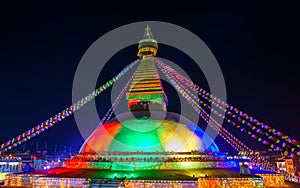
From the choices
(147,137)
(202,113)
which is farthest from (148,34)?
(147,137)

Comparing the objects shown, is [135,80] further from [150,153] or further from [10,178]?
[10,178]

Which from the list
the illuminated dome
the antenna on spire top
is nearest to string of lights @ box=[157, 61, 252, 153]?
the illuminated dome

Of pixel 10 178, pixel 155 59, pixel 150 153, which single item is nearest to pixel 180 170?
pixel 150 153

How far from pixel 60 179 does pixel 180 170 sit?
5.79 metres

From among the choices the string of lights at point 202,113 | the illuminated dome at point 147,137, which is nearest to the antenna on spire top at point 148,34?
the string of lights at point 202,113

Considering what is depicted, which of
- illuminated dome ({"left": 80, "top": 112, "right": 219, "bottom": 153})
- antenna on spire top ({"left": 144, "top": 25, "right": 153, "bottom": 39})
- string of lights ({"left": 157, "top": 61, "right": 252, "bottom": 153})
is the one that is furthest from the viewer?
antenna on spire top ({"left": 144, "top": 25, "right": 153, "bottom": 39})

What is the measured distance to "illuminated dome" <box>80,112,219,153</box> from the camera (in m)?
12.6

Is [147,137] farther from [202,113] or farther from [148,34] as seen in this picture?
[148,34]

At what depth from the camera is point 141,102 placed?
53.8 feet

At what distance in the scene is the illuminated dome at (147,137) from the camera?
12609 millimetres

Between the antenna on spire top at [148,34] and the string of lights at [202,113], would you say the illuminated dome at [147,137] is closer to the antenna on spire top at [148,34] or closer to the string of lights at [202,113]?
the string of lights at [202,113]

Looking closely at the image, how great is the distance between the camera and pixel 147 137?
42.2 feet

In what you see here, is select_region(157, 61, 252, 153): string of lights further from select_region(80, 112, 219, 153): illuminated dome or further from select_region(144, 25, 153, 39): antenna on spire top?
select_region(144, 25, 153, 39): antenna on spire top

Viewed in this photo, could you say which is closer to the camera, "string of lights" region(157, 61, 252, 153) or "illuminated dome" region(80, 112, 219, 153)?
"illuminated dome" region(80, 112, 219, 153)
